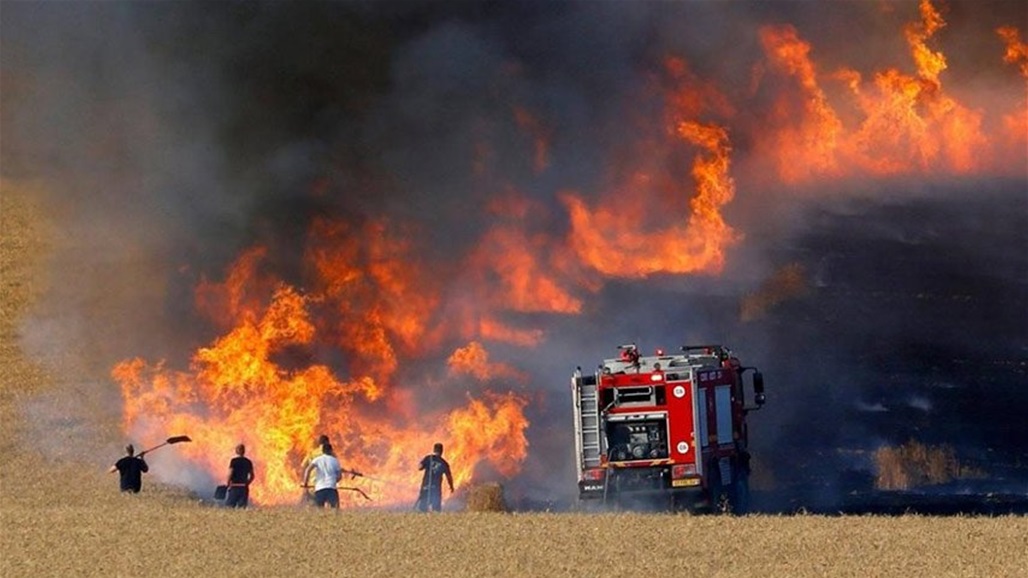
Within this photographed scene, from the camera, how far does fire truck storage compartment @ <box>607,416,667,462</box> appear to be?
32831 millimetres

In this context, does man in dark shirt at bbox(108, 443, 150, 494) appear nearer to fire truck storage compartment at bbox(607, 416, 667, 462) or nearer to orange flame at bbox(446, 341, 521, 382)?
orange flame at bbox(446, 341, 521, 382)

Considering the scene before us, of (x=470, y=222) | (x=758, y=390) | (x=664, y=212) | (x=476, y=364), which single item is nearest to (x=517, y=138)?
(x=470, y=222)

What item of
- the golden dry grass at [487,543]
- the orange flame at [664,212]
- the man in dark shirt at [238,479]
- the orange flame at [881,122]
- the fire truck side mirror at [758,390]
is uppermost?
the orange flame at [881,122]

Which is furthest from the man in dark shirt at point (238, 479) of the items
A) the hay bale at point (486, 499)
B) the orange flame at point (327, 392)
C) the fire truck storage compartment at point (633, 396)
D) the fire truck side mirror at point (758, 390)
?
the fire truck side mirror at point (758, 390)

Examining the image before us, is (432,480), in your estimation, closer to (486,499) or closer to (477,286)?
(486,499)

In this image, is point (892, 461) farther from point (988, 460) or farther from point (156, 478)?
point (156, 478)

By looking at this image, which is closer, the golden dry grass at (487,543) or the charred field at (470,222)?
the golden dry grass at (487,543)

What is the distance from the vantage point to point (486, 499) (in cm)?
3241

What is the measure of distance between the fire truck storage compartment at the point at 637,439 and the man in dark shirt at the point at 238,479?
6249 mm

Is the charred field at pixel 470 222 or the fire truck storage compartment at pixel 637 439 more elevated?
the charred field at pixel 470 222

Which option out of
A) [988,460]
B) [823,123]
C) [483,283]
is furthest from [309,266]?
[988,460]

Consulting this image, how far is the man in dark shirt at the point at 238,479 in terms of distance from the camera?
1262 inches

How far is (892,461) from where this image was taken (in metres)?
40.8

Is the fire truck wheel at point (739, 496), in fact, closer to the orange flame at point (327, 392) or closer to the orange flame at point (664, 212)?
the orange flame at point (327, 392)
